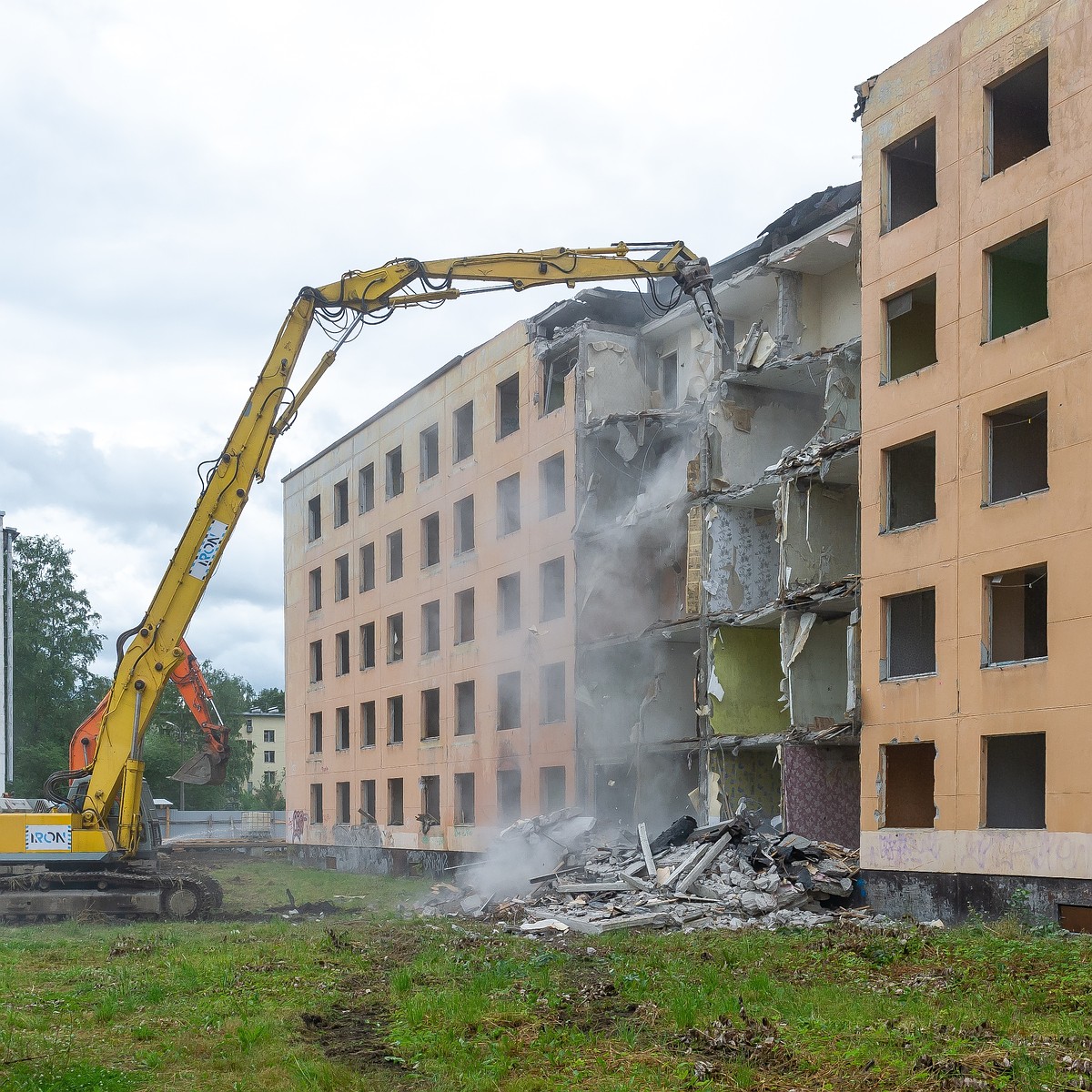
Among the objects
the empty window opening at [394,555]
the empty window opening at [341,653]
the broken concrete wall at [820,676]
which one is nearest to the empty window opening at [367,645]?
the empty window opening at [341,653]

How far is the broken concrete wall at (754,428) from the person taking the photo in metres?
27.9

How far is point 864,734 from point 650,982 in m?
8.91

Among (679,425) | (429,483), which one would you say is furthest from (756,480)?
(429,483)

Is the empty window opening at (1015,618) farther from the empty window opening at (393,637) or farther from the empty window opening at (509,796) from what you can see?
the empty window opening at (393,637)

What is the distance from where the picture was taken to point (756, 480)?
87.1 feet

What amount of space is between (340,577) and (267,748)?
67.8 m

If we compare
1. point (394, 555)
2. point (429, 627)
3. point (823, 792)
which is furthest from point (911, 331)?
point (394, 555)

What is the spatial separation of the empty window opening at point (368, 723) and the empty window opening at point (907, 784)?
24.1 meters

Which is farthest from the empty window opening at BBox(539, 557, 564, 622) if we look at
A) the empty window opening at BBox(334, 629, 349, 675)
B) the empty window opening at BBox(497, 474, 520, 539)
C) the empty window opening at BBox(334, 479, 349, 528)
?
the empty window opening at BBox(334, 479, 349, 528)

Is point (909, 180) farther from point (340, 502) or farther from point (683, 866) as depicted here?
point (340, 502)

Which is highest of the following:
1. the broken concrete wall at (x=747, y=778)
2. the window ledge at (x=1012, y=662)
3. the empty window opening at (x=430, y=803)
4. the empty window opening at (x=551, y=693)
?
the window ledge at (x=1012, y=662)

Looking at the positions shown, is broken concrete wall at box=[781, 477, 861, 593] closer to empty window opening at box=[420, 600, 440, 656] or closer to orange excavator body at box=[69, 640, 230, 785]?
orange excavator body at box=[69, 640, 230, 785]

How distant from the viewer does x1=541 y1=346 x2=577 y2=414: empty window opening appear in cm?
3281

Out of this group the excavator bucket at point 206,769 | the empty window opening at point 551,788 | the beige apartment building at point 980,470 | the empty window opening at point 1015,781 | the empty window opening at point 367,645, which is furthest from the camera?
the empty window opening at point 367,645
